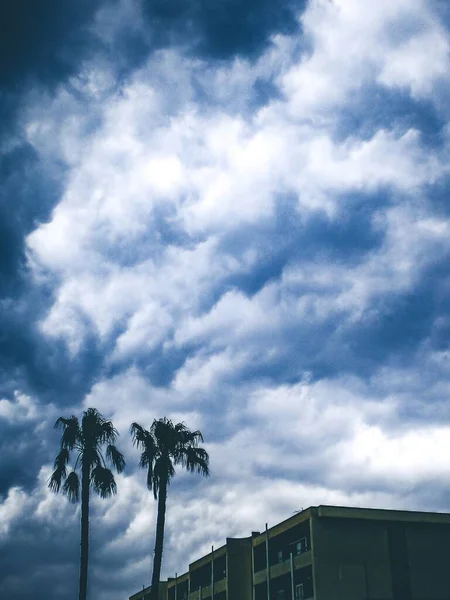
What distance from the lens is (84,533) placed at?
3416 cm

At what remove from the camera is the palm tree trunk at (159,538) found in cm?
3612

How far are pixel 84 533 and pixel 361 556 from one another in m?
20.0

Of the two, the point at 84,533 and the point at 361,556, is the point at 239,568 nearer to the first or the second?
the point at 361,556

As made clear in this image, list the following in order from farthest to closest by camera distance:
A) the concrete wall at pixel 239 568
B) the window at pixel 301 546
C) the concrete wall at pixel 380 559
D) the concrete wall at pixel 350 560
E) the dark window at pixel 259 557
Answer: the concrete wall at pixel 239 568
the dark window at pixel 259 557
the window at pixel 301 546
the concrete wall at pixel 380 559
the concrete wall at pixel 350 560

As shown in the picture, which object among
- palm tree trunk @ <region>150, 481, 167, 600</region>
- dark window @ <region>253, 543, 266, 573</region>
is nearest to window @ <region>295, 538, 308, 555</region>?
dark window @ <region>253, 543, 266, 573</region>

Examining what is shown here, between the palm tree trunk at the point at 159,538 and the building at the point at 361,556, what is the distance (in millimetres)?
11557

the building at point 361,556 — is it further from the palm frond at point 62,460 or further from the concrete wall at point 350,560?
the palm frond at point 62,460

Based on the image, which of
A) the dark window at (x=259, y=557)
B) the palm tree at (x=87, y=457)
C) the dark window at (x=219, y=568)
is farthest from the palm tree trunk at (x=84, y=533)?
the dark window at (x=219, y=568)

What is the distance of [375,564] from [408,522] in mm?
4107

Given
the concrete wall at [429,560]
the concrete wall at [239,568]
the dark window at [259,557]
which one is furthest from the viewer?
the concrete wall at [239,568]

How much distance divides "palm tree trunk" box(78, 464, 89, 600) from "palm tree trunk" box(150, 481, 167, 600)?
442 centimetres

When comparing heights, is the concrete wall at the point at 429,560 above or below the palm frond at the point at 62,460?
below

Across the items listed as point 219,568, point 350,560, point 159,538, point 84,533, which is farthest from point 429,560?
point 84,533

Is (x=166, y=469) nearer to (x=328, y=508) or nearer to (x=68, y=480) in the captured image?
(x=68, y=480)
